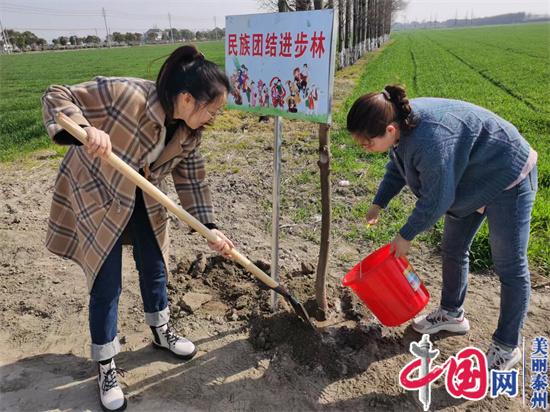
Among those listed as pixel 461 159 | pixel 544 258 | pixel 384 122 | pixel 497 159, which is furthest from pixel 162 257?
pixel 544 258

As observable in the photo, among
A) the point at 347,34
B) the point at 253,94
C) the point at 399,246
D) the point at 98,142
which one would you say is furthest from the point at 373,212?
the point at 347,34

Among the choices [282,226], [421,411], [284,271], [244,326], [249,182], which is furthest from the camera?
[249,182]

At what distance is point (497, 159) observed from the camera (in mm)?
2020

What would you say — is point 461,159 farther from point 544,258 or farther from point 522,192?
point 544,258

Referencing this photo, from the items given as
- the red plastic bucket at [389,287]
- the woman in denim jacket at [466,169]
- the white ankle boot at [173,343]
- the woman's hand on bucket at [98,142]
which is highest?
the woman's hand on bucket at [98,142]

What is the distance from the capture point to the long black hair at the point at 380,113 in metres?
1.89

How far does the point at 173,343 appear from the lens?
2.56 metres

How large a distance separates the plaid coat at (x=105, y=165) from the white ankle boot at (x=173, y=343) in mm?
532

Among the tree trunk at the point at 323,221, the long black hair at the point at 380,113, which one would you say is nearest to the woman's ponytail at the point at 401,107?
the long black hair at the point at 380,113

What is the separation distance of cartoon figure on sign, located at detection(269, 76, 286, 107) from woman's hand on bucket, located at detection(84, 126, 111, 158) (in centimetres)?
90

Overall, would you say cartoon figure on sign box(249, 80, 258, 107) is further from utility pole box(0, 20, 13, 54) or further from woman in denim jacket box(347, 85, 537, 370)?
utility pole box(0, 20, 13, 54)

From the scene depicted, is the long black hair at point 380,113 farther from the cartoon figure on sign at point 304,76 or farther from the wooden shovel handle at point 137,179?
the wooden shovel handle at point 137,179

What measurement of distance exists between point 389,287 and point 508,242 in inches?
23.3

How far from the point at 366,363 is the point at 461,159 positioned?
123 centimetres
